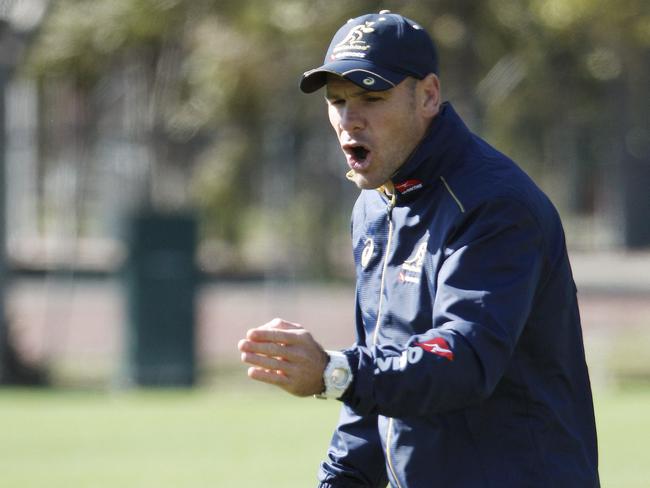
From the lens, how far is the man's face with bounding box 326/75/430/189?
3.69 m

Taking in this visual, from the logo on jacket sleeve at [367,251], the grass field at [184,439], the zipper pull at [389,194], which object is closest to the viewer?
the zipper pull at [389,194]

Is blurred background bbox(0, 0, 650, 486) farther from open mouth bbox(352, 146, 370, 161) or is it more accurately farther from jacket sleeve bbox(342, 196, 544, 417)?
jacket sleeve bbox(342, 196, 544, 417)

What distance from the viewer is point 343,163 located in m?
25.3

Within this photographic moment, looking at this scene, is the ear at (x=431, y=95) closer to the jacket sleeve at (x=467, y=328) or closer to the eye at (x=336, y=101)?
the eye at (x=336, y=101)

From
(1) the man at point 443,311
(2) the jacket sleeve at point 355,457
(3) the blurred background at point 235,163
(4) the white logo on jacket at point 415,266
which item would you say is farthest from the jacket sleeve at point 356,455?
(3) the blurred background at point 235,163

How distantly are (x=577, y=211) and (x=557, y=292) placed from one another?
1758 centimetres

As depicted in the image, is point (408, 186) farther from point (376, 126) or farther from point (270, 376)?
point (270, 376)

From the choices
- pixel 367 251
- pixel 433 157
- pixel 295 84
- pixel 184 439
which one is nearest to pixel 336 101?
pixel 433 157

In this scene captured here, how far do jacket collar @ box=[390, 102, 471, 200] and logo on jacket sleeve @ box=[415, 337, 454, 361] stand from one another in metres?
0.58

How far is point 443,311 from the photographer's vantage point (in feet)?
11.2

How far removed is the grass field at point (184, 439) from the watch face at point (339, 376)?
20.3ft

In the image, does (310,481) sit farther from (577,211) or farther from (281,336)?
(577,211)

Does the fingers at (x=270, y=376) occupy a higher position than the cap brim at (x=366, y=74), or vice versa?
the cap brim at (x=366, y=74)

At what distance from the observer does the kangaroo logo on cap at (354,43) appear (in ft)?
12.1
